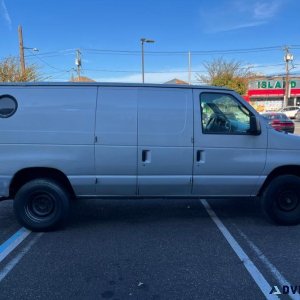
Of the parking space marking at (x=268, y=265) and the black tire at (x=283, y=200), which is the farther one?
the black tire at (x=283, y=200)

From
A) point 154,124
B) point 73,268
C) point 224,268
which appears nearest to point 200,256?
point 224,268

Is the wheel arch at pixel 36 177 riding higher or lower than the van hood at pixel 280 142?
lower

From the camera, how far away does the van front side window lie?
209 inches

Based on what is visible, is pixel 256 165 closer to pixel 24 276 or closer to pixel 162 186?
pixel 162 186

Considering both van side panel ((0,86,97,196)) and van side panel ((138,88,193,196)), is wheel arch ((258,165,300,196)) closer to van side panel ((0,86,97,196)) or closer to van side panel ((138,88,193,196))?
van side panel ((138,88,193,196))

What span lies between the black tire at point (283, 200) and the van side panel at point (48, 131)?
2.71m

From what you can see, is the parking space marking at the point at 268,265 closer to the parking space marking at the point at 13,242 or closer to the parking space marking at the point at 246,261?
the parking space marking at the point at 246,261

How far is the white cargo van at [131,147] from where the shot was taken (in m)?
5.09

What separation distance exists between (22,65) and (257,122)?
71.8ft

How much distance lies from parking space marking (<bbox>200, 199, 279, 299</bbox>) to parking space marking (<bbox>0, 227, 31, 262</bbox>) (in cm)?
285

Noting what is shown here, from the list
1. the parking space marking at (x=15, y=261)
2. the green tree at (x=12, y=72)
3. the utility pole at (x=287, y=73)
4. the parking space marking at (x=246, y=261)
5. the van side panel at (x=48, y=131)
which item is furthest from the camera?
the utility pole at (x=287, y=73)

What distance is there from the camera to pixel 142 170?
17.1 ft

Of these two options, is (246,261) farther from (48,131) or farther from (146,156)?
(48,131)

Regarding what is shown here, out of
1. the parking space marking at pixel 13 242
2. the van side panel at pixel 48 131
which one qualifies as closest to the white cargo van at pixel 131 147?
the van side panel at pixel 48 131
